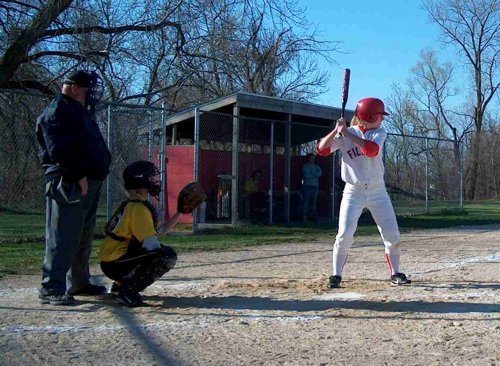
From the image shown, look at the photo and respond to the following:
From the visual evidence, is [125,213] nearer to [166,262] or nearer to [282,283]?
[166,262]

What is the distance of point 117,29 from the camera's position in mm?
17000

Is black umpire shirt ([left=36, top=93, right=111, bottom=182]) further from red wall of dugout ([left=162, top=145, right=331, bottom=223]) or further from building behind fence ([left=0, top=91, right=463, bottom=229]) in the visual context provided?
red wall of dugout ([left=162, top=145, right=331, bottom=223])

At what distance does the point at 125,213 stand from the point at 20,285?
1882 mm

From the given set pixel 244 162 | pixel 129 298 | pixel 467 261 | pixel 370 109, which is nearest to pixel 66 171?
pixel 129 298

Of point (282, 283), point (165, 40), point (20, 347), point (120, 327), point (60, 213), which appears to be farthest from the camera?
point (165, 40)

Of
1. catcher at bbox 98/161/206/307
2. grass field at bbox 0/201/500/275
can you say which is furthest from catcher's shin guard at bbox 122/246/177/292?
grass field at bbox 0/201/500/275

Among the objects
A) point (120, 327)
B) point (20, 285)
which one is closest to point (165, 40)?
point (20, 285)

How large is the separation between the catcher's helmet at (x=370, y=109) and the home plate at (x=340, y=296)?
175 centimetres

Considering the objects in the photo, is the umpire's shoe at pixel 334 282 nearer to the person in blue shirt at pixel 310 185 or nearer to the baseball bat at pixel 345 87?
the baseball bat at pixel 345 87

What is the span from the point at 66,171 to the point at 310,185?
40.6 feet

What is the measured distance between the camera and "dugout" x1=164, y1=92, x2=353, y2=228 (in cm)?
1612

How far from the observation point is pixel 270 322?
16.9ft

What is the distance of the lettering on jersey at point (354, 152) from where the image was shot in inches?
261

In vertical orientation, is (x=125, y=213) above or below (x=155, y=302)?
above
